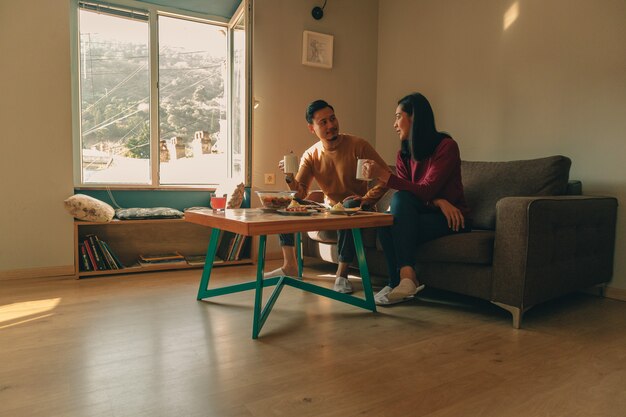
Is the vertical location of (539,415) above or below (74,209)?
below

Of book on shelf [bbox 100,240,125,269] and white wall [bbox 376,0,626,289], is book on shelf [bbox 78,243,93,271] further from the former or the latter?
white wall [bbox 376,0,626,289]

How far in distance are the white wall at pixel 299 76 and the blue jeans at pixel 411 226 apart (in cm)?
→ 149

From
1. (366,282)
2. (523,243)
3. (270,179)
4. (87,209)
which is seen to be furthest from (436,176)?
(87,209)

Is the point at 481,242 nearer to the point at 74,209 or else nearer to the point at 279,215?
the point at 279,215

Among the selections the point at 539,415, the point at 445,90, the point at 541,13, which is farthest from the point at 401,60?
the point at 539,415

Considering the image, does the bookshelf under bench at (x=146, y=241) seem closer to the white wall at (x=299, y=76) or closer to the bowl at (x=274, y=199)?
the white wall at (x=299, y=76)

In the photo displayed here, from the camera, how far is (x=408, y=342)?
5.53ft

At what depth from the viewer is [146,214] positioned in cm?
292

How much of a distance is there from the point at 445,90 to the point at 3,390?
311cm

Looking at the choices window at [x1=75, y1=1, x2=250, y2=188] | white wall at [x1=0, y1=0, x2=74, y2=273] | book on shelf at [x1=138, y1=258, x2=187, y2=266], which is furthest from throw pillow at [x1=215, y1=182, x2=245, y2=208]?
white wall at [x1=0, y1=0, x2=74, y2=273]

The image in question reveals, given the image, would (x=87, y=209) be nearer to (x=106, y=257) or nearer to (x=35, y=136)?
(x=106, y=257)

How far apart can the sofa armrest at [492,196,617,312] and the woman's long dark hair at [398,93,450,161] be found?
0.48 metres

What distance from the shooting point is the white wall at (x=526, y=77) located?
2.39 m

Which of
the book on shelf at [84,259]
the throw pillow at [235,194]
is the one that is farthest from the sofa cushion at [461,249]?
the book on shelf at [84,259]
